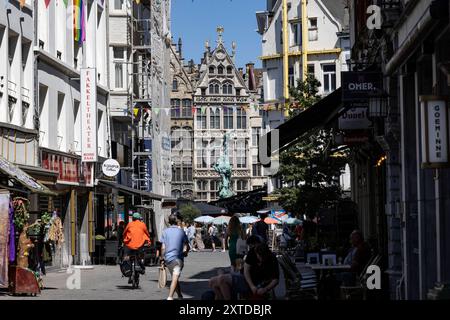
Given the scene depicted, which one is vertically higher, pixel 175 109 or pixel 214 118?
pixel 175 109

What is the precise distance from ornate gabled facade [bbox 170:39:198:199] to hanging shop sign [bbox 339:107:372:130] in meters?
94.7

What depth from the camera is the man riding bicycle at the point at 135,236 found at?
78.6 feet

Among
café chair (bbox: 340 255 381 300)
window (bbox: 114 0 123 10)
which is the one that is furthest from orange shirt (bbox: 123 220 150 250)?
window (bbox: 114 0 123 10)

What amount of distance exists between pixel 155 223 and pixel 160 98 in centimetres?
846

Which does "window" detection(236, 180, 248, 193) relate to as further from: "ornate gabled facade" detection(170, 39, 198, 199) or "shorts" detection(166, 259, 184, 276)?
"shorts" detection(166, 259, 184, 276)

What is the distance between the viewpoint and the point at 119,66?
165 ft

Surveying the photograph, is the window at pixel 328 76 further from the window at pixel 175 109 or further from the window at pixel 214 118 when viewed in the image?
the window at pixel 175 109

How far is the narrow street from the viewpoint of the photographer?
2116cm

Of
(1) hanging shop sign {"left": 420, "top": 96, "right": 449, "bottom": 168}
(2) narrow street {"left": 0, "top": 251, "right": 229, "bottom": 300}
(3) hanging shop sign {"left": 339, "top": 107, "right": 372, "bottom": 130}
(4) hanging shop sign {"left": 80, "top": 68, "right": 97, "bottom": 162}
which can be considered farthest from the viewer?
(4) hanging shop sign {"left": 80, "top": 68, "right": 97, "bottom": 162}

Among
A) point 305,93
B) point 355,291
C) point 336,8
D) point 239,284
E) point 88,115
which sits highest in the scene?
point 336,8

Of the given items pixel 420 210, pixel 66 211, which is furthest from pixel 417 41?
pixel 66 211

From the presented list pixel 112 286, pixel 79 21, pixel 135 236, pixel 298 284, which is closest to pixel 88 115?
pixel 79 21

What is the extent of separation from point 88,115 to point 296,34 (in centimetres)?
3160

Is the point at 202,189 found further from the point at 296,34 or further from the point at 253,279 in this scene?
the point at 253,279
